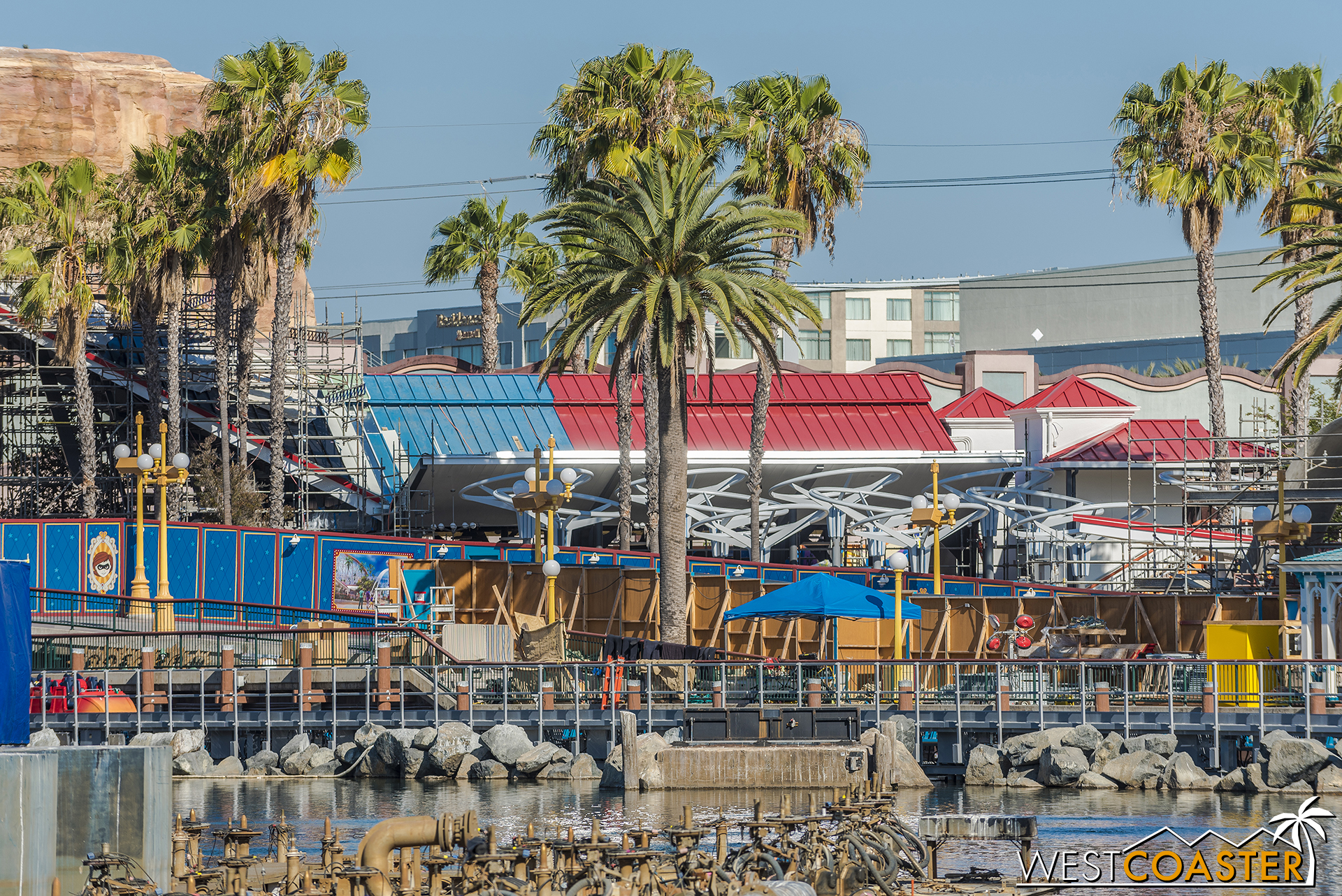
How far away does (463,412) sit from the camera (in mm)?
61938

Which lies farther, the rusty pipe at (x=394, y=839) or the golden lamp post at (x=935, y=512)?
the golden lamp post at (x=935, y=512)

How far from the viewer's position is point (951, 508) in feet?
125

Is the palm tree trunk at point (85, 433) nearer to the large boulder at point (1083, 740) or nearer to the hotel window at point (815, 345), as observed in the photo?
the large boulder at point (1083, 740)

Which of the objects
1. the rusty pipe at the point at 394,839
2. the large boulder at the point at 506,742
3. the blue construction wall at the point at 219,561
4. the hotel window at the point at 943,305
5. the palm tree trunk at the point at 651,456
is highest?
the hotel window at the point at 943,305

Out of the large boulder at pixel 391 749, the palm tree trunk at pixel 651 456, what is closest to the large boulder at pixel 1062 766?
the large boulder at pixel 391 749

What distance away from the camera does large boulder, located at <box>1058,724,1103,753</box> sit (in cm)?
3180

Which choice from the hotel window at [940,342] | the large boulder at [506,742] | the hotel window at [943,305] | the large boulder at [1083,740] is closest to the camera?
the large boulder at [1083,740]

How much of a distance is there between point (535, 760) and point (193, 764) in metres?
6.78

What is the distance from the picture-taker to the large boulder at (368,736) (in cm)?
3356

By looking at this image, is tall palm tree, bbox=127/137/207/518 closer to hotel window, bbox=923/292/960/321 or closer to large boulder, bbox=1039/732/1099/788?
large boulder, bbox=1039/732/1099/788

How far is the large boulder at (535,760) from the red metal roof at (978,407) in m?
34.8

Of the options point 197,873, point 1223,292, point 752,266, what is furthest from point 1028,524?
point 1223,292

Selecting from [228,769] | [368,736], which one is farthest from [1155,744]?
[228,769]

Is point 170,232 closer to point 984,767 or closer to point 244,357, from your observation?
point 244,357
